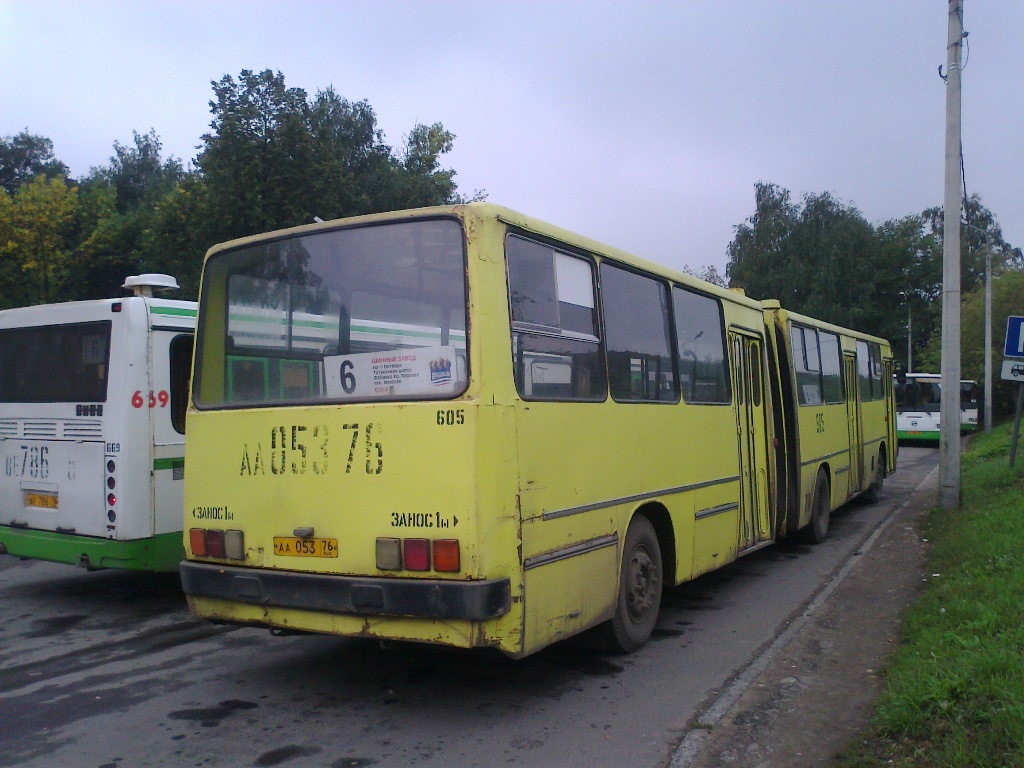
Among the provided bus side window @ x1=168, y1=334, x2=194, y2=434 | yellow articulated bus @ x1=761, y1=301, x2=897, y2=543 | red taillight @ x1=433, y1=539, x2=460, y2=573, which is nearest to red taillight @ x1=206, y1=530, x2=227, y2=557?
red taillight @ x1=433, y1=539, x2=460, y2=573

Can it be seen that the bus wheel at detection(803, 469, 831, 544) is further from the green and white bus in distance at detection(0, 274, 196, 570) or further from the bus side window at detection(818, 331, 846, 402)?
the green and white bus in distance at detection(0, 274, 196, 570)

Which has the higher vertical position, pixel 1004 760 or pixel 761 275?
pixel 761 275

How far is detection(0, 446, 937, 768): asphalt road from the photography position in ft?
15.6

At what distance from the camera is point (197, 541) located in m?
5.73

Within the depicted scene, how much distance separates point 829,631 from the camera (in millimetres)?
7289

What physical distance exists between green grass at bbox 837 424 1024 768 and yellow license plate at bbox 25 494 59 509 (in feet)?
22.8

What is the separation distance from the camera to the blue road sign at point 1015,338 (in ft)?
44.7

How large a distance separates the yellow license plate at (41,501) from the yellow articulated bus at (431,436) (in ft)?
9.97

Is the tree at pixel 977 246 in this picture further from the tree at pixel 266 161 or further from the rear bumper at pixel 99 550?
the rear bumper at pixel 99 550

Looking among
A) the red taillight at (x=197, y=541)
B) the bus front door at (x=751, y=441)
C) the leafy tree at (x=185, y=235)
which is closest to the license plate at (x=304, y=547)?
the red taillight at (x=197, y=541)

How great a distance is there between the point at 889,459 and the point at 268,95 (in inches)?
697

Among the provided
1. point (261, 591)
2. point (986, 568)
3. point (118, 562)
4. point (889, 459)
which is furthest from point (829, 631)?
point (889, 459)

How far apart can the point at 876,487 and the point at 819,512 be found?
5.17m

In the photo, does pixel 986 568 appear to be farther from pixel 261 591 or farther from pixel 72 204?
pixel 72 204
